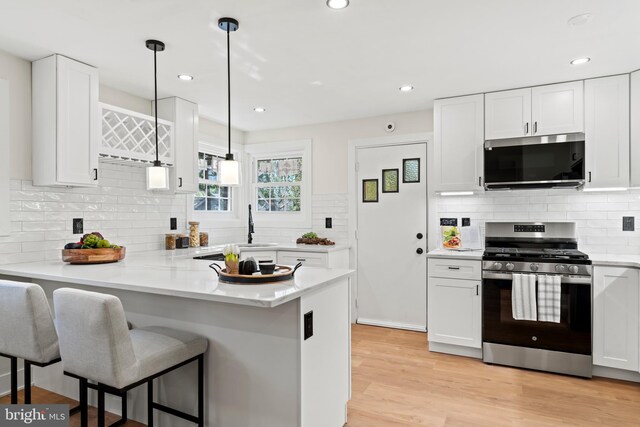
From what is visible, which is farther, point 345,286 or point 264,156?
point 264,156

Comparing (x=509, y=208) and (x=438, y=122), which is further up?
(x=438, y=122)

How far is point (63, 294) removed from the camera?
1.65 meters

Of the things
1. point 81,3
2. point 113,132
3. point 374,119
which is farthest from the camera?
point 374,119

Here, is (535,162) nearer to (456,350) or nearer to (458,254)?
(458,254)

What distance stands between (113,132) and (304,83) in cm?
162

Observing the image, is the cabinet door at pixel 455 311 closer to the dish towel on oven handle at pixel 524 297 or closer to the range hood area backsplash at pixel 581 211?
the dish towel on oven handle at pixel 524 297

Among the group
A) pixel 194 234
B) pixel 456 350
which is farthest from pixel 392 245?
pixel 194 234

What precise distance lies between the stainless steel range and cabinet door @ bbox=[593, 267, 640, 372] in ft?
0.21

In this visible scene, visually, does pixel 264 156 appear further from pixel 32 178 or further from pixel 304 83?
pixel 32 178

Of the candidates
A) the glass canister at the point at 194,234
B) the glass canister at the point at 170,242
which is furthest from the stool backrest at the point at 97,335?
the glass canister at the point at 194,234

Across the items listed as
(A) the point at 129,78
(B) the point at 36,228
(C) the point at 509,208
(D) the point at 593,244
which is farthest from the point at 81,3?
(D) the point at 593,244

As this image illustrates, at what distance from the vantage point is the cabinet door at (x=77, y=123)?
2719 mm

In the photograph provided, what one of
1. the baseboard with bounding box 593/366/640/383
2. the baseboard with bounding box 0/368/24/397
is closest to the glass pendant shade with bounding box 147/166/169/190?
the baseboard with bounding box 0/368/24/397

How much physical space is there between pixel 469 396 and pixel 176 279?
6.92ft
